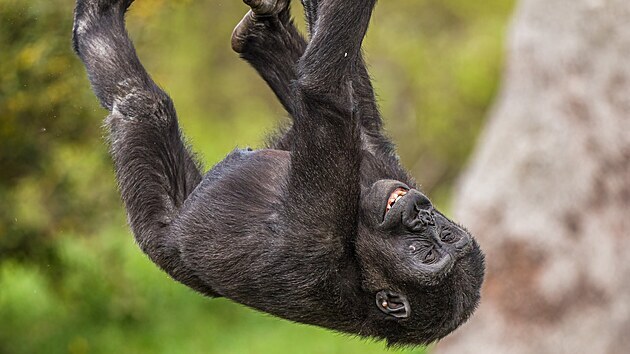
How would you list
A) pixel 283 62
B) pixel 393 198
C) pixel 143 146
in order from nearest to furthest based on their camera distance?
pixel 393 198 → pixel 143 146 → pixel 283 62

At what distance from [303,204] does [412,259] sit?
599mm

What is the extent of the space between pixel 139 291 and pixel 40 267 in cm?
196

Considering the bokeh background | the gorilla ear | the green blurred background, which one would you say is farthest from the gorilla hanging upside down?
the bokeh background

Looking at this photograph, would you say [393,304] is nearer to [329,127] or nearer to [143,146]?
[329,127]

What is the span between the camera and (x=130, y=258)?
48.3 ft

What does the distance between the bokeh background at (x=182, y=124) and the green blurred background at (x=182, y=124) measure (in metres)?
0.02

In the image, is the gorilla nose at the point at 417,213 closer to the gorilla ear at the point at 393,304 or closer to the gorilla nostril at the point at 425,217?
the gorilla nostril at the point at 425,217

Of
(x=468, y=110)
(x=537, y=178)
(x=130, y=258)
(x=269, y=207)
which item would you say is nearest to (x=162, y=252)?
(x=269, y=207)

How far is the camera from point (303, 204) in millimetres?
5406

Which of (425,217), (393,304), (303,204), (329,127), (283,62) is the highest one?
(283,62)

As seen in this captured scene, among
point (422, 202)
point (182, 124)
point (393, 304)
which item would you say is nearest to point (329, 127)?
point (422, 202)

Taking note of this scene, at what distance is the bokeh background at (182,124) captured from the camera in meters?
9.30

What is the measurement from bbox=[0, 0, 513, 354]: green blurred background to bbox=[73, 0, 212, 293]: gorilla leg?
484mm

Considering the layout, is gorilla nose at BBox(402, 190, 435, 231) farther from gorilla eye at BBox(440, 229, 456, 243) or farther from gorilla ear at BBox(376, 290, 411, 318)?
gorilla ear at BBox(376, 290, 411, 318)
